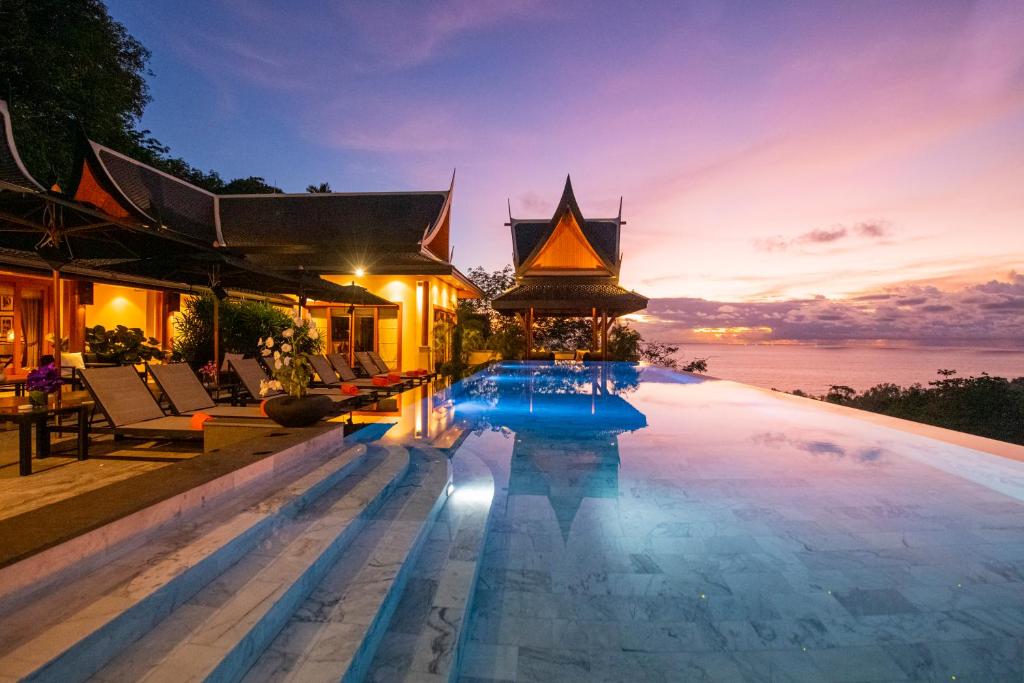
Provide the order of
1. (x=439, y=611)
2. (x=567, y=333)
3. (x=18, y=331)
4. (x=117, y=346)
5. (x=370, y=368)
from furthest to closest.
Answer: (x=567, y=333)
(x=370, y=368)
(x=18, y=331)
(x=117, y=346)
(x=439, y=611)

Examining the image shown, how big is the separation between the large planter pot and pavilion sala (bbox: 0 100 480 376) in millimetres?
4310

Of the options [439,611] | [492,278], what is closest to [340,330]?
[439,611]

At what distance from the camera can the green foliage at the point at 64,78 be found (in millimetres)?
16219

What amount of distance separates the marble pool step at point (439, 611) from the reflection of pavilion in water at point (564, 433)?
→ 2.42 ft

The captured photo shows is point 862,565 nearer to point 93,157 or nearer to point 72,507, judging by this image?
point 72,507

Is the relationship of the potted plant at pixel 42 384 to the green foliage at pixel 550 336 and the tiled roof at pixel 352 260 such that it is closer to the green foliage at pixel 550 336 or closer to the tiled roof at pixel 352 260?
the tiled roof at pixel 352 260

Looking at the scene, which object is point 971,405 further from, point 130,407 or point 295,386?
point 130,407

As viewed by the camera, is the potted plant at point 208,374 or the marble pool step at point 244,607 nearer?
the marble pool step at point 244,607

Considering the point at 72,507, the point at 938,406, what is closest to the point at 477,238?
the point at 938,406

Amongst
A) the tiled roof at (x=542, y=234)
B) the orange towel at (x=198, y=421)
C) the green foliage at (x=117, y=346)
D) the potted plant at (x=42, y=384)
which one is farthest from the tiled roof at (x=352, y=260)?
the orange towel at (x=198, y=421)

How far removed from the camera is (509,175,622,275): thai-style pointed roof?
21219 mm

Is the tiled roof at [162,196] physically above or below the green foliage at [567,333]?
above

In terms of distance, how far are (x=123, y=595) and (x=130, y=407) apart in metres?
4.30

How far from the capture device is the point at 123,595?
1.73 meters
